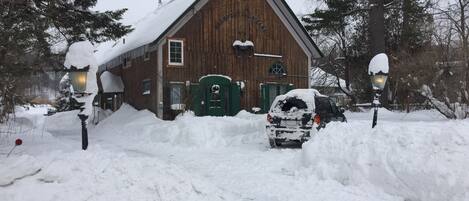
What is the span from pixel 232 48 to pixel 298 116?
12.0 meters

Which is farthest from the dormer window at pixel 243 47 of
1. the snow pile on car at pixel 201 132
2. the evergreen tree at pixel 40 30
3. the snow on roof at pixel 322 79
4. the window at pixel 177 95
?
the snow on roof at pixel 322 79

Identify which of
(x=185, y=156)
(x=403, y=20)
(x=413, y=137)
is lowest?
(x=185, y=156)

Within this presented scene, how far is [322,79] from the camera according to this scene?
45562 mm

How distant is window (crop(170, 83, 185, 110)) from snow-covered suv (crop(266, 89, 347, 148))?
9.46 meters

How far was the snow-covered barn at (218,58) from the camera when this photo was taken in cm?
2489

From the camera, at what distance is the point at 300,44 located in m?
29.1

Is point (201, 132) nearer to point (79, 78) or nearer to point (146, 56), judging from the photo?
point (79, 78)

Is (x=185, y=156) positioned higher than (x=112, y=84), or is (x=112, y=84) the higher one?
(x=112, y=84)

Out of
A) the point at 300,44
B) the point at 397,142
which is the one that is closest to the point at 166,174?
the point at 397,142

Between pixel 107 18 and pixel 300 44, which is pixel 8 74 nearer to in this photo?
pixel 107 18

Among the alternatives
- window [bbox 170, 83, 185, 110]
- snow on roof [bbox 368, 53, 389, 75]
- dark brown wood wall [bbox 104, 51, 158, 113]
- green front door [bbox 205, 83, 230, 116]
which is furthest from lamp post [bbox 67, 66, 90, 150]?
green front door [bbox 205, 83, 230, 116]

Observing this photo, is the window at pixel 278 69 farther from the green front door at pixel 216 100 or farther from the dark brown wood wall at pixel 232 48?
the green front door at pixel 216 100

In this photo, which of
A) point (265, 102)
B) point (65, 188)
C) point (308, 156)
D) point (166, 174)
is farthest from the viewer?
point (265, 102)

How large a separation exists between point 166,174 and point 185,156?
6.03m
